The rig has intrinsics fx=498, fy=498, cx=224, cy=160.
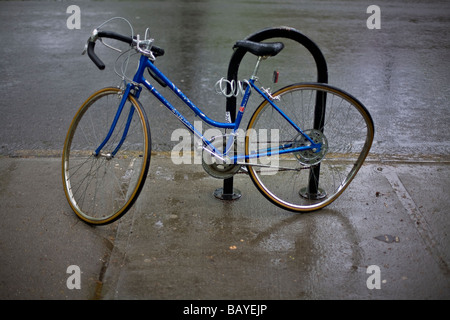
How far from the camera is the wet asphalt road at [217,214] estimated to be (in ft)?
9.73

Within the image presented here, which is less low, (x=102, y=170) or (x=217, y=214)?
(x=102, y=170)

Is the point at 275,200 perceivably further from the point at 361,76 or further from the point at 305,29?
the point at 305,29

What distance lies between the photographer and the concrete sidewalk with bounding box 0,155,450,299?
2918mm

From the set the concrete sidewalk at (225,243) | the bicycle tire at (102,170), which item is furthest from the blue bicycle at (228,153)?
the concrete sidewalk at (225,243)

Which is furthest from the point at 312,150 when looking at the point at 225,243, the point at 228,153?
the point at 225,243

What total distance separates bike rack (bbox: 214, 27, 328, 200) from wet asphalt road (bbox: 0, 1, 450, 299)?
0.45ft

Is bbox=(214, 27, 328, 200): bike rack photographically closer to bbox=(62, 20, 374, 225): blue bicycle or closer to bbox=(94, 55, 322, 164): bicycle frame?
bbox=(62, 20, 374, 225): blue bicycle

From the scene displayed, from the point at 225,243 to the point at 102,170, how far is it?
4.61ft

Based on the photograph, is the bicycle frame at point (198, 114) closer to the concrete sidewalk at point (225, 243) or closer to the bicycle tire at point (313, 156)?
the bicycle tire at point (313, 156)

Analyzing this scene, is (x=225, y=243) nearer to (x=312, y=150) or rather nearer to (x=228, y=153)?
(x=228, y=153)

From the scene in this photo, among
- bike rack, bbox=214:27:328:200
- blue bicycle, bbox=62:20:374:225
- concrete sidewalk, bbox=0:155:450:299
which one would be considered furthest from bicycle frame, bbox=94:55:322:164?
concrete sidewalk, bbox=0:155:450:299

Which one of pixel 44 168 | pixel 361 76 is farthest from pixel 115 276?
pixel 361 76

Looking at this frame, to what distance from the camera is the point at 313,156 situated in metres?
3.63

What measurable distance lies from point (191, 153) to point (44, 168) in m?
1.27
